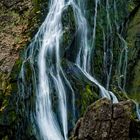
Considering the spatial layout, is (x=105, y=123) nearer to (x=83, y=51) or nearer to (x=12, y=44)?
(x=83, y=51)

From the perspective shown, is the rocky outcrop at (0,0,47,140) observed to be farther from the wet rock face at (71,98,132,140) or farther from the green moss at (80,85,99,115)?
the wet rock face at (71,98,132,140)

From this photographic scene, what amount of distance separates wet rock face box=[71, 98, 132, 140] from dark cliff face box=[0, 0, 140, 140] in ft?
13.8

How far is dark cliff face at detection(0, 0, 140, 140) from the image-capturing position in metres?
12.3

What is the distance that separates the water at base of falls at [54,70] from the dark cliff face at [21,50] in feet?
0.79

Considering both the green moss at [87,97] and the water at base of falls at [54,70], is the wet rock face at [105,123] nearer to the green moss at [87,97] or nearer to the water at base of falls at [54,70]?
the water at base of falls at [54,70]

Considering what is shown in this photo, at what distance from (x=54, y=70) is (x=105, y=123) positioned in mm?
5441

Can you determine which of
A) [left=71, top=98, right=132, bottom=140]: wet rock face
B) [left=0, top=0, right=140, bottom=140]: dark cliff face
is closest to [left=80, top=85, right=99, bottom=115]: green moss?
[left=0, top=0, right=140, bottom=140]: dark cliff face

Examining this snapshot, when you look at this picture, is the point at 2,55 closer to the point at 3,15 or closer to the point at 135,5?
A: the point at 3,15

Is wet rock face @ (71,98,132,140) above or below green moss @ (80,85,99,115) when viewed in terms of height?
below

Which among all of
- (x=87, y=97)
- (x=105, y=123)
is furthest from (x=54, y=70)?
(x=105, y=123)

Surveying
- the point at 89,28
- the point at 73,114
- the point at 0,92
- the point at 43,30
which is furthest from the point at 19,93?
the point at 89,28

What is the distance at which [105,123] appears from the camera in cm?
781

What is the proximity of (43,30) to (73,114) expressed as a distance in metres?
3.31

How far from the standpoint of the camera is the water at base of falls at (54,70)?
12.1 m
